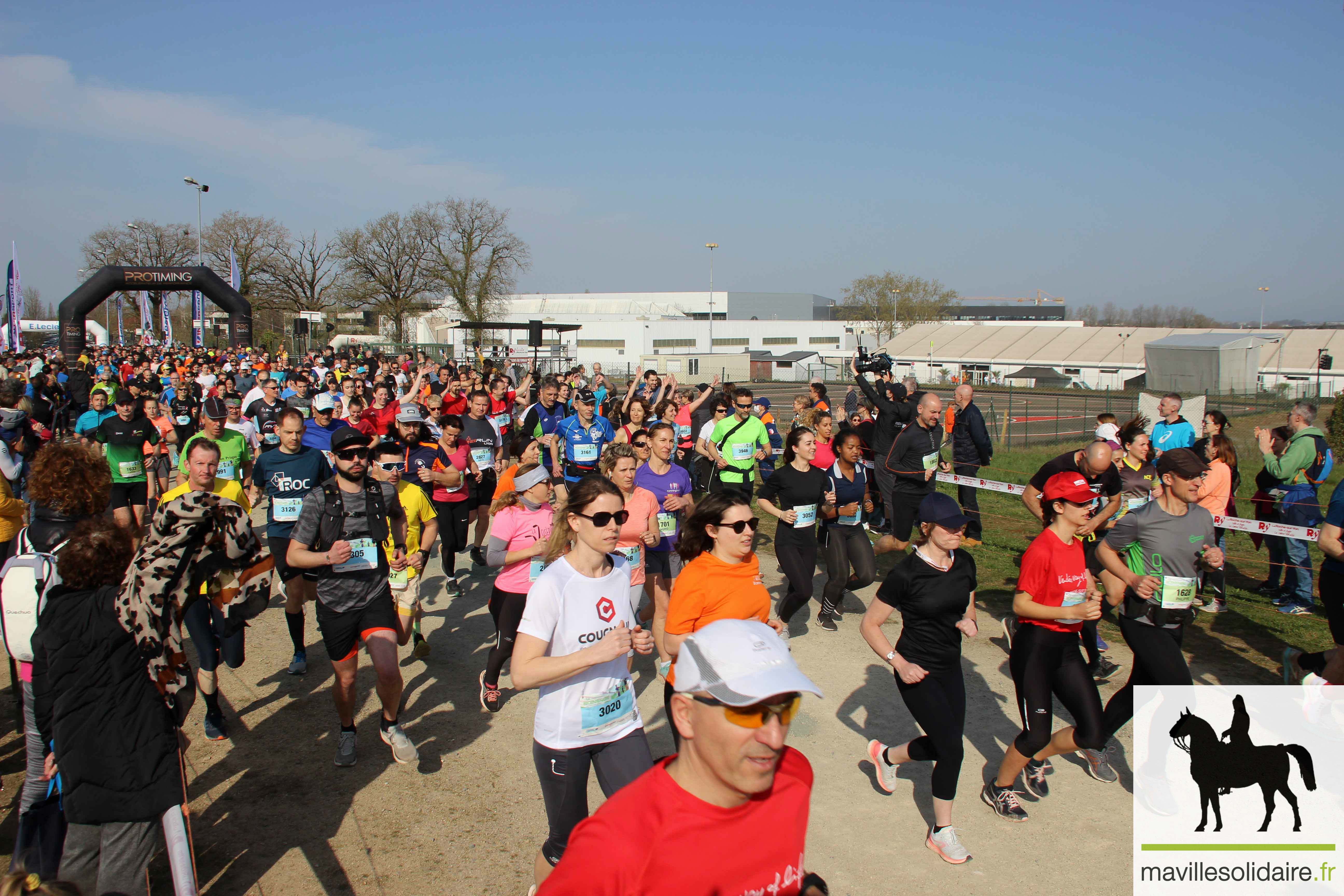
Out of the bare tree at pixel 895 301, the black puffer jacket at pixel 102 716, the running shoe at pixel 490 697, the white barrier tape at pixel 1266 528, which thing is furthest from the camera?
the bare tree at pixel 895 301

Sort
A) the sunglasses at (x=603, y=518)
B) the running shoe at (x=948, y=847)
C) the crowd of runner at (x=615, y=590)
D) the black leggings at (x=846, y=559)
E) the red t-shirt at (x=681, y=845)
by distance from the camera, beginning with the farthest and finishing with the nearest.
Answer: the black leggings at (x=846, y=559) < the running shoe at (x=948, y=847) < the sunglasses at (x=603, y=518) < the crowd of runner at (x=615, y=590) < the red t-shirt at (x=681, y=845)

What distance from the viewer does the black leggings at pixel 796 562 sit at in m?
6.70

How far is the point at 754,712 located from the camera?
1741 mm

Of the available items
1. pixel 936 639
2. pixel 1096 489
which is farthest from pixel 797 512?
pixel 936 639

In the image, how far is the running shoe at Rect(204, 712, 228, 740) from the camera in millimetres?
5227

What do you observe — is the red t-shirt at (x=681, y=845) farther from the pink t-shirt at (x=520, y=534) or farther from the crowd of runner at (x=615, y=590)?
the pink t-shirt at (x=520, y=534)

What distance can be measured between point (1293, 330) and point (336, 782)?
8066 cm

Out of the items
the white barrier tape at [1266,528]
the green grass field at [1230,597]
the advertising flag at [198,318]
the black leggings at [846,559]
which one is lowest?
the green grass field at [1230,597]

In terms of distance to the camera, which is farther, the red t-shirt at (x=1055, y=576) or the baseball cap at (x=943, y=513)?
the red t-shirt at (x=1055, y=576)

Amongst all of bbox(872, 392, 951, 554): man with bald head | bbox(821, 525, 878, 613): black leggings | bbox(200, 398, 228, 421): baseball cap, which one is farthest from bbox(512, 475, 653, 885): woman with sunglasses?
bbox(872, 392, 951, 554): man with bald head

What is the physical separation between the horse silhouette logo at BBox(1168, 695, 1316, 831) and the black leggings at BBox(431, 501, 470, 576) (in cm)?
618

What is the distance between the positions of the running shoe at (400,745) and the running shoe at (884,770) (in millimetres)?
2766

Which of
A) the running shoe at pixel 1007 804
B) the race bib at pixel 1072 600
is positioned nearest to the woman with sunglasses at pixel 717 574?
the race bib at pixel 1072 600

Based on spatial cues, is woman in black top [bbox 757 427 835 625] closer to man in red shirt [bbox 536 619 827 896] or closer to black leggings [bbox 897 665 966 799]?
black leggings [bbox 897 665 966 799]
